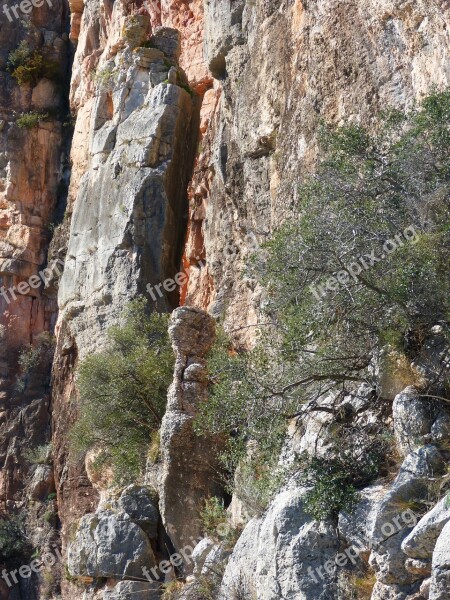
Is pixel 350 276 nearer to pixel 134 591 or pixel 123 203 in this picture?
pixel 134 591

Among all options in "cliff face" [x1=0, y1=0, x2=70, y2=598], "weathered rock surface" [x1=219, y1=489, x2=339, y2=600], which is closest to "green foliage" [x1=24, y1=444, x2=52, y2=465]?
"cliff face" [x1=0, y1=0, x2=70, y2=598]

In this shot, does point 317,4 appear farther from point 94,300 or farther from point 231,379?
point 94,300

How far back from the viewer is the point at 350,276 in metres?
10.7

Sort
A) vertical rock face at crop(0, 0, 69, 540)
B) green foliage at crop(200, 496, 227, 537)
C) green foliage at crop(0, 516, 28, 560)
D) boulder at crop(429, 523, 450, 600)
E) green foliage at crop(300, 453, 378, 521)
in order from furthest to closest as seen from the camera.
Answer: vertical rock face at crop(0, 0, 69, 540), green foliage at crop(0, 516, 28, 560), green foliage at crop(200, 496, 227, 537), green foliage at crop(300, 453, 378, 521), boulder at crop(429, 523, 450, 600)

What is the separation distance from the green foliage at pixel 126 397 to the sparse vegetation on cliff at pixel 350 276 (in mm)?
5615

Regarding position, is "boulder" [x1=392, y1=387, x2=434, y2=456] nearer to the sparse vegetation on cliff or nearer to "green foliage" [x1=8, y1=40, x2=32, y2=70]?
the sparse vegetation on cliff

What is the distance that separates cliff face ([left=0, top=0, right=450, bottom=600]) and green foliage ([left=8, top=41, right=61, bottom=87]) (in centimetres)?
21

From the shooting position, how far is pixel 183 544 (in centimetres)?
1443

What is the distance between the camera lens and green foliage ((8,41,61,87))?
29672 millimetres

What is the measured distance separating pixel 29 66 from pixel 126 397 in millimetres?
15962

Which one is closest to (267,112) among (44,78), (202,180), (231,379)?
(202,180)

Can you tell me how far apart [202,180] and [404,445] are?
13.3 m

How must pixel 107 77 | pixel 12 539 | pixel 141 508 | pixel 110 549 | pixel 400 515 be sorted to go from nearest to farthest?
pixel 400 515 → pixel 110 549 → pixel 141 508 → pixel 12 539 → pixel 107 77

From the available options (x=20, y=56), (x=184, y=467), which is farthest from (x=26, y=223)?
(x=184, y=467)
